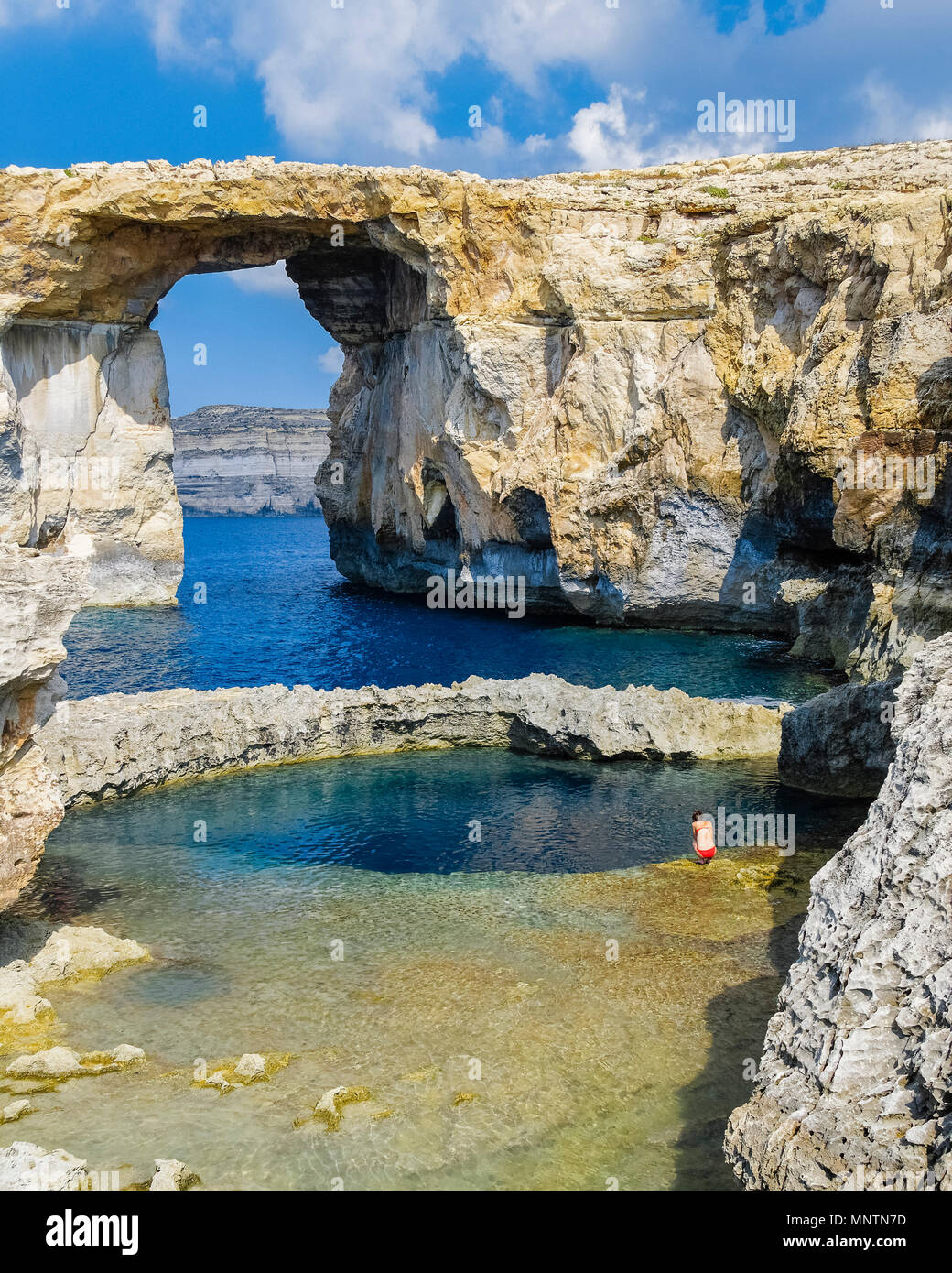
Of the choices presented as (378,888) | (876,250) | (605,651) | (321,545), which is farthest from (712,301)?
(321,545)

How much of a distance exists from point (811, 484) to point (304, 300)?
3331 cm

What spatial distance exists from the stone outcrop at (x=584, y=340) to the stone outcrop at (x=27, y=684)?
25.9m

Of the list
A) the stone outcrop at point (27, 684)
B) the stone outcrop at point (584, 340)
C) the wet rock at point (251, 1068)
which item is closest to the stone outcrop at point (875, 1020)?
the wet rock at point (251, 1068)

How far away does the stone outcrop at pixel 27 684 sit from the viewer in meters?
12.6

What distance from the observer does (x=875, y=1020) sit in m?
9.02

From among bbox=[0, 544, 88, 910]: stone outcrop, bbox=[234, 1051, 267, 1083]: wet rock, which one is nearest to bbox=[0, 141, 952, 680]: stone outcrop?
bbox=[0, 544, 88, 910]: stone outcrop

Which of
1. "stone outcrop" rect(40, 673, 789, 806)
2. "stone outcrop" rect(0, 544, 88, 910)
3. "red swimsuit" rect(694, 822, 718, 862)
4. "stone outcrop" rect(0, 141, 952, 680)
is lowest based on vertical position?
"red swimsuit" rect(694, 822, 718, 862)

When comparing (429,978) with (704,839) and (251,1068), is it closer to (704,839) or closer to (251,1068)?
(251,1068)

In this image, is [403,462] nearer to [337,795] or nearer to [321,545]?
[337,795]

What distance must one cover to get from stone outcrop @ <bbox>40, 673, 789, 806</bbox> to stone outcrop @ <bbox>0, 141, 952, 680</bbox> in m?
10.5

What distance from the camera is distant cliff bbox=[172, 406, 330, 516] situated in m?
154

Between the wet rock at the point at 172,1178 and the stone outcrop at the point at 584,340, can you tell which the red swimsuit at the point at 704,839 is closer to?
the wet rock at the point at 172,1178

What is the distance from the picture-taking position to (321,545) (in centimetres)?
12162

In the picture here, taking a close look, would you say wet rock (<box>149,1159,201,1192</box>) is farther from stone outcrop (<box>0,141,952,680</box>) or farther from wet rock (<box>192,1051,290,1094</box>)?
stone outcrop (<box>0,141,952,680</box>)
